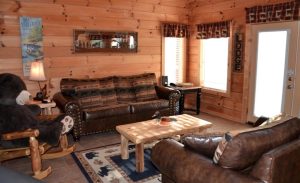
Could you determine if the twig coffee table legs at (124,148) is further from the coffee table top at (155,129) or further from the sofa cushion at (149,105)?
the sofa cushion at (149,105)

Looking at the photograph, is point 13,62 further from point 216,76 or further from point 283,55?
point 283,55

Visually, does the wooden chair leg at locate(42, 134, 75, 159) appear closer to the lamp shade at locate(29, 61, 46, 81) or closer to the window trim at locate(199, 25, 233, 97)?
the lamp shade at locate(29, 61, 46, 81)

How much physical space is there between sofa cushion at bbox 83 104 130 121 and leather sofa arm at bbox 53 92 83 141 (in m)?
0.12

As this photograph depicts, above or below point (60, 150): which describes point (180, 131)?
above

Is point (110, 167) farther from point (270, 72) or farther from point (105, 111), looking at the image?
point (270, 72)

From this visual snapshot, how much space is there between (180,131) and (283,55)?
2.30 m

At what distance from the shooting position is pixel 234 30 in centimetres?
505

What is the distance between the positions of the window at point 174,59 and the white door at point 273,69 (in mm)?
1844

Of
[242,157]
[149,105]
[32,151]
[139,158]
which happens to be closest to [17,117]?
[32,151]

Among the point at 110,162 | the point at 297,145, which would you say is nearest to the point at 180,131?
the point at 110,162

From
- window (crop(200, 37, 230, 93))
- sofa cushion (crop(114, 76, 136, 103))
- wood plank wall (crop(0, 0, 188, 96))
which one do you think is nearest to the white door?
window (crop(200, 37, 230, 93))

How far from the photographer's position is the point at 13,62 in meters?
4.32

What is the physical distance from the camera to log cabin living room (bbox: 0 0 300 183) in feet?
6.42

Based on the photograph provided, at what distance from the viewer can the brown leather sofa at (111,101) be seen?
13.3 feet
